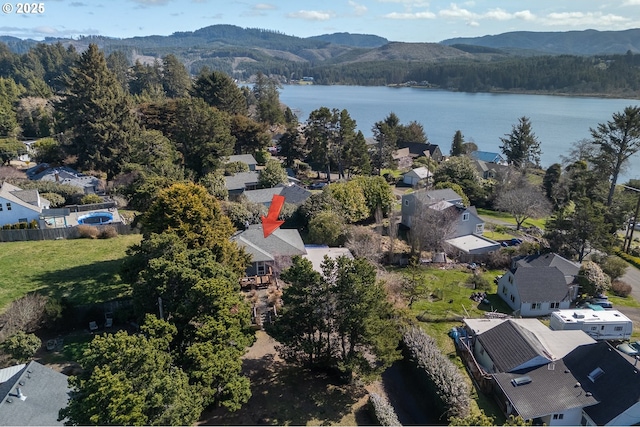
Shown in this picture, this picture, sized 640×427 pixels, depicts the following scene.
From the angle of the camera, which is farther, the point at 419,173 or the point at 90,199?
the point at 419,173

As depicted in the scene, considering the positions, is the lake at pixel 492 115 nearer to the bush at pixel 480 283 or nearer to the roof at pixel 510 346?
the bush at pixel 480 283

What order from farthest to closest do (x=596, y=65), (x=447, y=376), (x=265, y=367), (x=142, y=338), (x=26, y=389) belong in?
(x=596, y=65)
(x=265, y=367)
(x=447, y=376)
(x=26, y=389)
(x=142, y=338)

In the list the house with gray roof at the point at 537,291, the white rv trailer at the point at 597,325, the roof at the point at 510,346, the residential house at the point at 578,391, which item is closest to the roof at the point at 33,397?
the residential house at the point at 578,391

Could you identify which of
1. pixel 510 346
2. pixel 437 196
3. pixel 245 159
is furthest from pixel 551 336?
pixel 245 159

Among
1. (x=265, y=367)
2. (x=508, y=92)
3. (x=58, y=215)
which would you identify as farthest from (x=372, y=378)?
(x=508, y=92)

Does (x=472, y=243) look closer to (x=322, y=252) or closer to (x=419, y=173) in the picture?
(x=322, y=252)

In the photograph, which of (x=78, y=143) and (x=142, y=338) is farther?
(x=78, y=143)

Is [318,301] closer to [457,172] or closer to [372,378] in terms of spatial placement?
[372,378]
